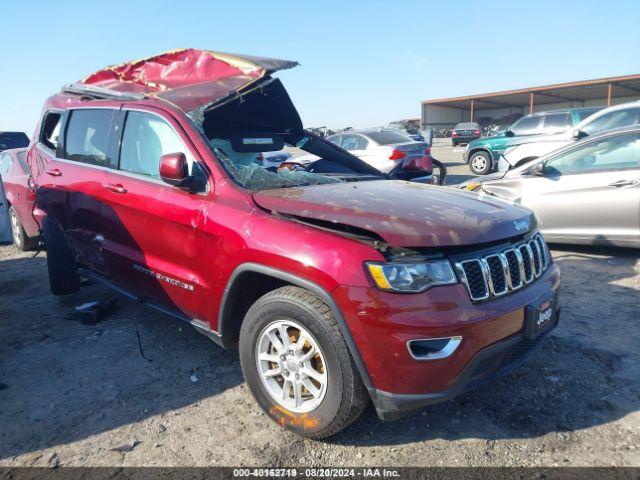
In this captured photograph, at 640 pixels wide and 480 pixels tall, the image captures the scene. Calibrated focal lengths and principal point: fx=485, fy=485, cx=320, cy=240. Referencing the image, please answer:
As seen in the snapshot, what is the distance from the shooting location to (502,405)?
9.50 ft

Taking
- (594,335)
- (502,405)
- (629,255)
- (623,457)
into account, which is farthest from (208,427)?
(629,255)

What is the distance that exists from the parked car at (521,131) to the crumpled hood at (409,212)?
34.8 feet

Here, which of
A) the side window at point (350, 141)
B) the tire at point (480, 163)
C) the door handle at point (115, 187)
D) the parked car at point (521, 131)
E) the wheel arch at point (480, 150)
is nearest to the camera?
the door handle at point (115, 187)

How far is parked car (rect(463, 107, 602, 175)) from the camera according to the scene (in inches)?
488

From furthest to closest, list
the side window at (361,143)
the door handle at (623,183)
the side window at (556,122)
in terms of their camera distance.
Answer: the side window at (556,122), the side window at (361,143), the door handle at (623,183)

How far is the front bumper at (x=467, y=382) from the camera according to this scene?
226cm

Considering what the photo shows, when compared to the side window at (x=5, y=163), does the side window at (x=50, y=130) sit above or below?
above

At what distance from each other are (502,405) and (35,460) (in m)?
2.60

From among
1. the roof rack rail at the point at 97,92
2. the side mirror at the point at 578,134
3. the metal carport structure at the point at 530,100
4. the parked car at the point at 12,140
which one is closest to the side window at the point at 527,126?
the side mirror at the point at 578,134

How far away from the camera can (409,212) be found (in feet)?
8.40

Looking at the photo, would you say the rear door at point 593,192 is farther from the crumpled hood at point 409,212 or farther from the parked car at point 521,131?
the parked car at point 521,131

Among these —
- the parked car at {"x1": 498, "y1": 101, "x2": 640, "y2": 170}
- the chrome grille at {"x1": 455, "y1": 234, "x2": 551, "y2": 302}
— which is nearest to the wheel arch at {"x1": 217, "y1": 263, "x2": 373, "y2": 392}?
the chrome grille at {"x1": 455, "y1": 234, "x2": 551, "y2": 302}

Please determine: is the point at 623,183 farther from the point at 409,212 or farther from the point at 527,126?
the point at 527,126

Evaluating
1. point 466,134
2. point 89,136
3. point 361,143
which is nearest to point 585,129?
point 361,143
